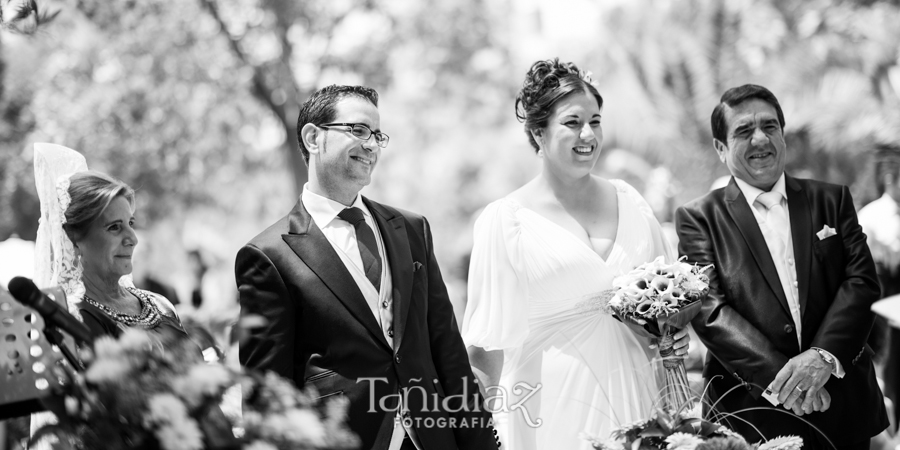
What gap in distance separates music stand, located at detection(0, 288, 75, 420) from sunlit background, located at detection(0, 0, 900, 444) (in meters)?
4.59

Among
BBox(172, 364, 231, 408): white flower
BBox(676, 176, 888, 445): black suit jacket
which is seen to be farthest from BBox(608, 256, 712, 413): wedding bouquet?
BBox(172, 364, 231, 408): white flower

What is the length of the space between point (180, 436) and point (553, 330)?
2982 millimetres

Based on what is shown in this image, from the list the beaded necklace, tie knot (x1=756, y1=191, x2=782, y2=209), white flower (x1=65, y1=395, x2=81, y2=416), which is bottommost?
white flower (x1=65, y1=395, x2=81, y2=416)

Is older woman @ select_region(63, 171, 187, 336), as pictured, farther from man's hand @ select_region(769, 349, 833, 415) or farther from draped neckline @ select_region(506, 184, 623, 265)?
man's hand @ select_region(769, 349, 833, 415)

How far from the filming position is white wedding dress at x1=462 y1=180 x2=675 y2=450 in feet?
15.7

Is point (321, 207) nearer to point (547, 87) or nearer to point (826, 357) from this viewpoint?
point (547, 87)

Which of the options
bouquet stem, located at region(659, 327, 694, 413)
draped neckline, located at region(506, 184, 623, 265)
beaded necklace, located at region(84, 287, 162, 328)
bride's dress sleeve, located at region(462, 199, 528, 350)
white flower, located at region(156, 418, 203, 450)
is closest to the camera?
white flower, located at region(156, 418, 203, 450)

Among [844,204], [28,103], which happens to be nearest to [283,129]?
[28,103]

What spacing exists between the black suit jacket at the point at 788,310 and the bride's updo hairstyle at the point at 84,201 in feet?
9.62

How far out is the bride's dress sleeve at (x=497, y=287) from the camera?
15.6 ft

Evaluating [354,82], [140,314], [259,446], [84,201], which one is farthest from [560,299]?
Answer: [354,82]

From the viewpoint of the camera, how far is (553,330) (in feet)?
16.2

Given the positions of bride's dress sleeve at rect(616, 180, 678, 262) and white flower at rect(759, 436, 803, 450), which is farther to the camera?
bride's dress sleeve at rect(616, 180, 678, 262)

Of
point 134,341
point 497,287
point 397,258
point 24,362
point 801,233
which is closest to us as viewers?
point 134,341
